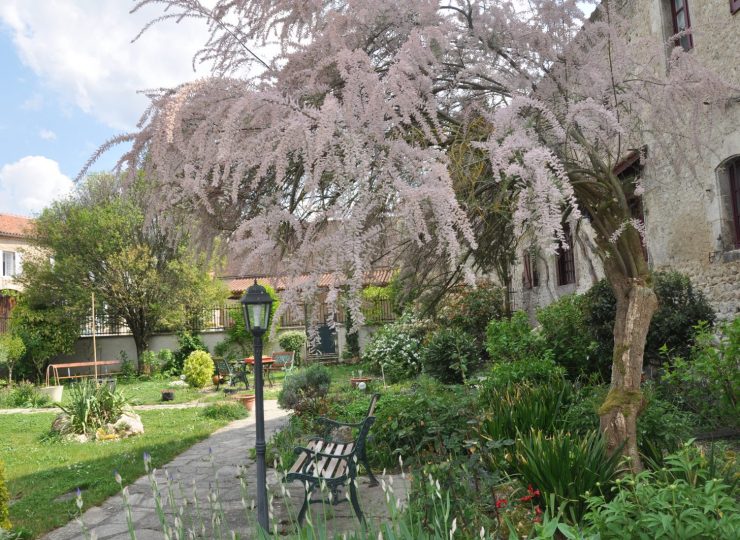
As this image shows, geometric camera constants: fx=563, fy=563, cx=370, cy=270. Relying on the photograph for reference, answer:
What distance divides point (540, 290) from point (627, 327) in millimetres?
9744

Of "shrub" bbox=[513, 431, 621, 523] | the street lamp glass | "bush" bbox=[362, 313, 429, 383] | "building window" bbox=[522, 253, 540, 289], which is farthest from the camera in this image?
"building window" bbox=[522, 253, 540, 289]

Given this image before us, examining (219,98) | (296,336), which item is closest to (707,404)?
(219,98)

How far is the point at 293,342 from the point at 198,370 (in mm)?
4903

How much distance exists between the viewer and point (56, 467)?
6.50 m

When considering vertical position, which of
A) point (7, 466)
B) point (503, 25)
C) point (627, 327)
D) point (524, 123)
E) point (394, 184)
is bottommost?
point (7, 466)

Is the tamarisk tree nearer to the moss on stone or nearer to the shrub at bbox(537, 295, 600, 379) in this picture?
the moss on stone

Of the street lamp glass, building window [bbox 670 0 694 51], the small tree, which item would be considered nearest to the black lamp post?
the street lamp glass

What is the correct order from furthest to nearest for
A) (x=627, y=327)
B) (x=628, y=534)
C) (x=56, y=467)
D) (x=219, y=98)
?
(x=56, y=467) → (x=627, y=327) → (x=219, y=98) → (x=628, y=534)

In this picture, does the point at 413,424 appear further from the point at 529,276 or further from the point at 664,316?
the point at 529,276

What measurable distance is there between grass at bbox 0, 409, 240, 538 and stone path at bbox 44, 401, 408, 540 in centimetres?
25

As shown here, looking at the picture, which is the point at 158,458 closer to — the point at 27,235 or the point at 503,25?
the point at 503,25

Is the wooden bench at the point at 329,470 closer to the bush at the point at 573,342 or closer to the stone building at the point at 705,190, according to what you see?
the stone building at the point at 705,190

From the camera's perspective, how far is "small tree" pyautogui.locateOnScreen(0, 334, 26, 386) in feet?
49.4

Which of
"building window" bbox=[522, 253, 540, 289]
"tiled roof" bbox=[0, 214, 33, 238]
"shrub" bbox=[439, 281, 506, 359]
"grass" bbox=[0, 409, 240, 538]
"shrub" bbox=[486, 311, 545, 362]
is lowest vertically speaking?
"grass" bbox=[0, 409, 240, 538]
